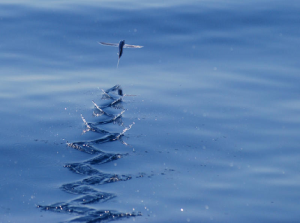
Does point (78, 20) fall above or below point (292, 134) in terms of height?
above

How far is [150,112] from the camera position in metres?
10.8

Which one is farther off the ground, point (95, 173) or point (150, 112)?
point (150, 112)

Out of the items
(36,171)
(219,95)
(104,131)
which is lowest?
(36,171)

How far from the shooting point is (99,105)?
36.7ft

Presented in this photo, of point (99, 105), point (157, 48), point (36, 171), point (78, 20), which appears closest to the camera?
point (36, 171)

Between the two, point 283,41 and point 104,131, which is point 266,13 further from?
point 104,131

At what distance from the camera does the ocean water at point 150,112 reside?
777cm

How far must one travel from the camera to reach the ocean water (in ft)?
25.5

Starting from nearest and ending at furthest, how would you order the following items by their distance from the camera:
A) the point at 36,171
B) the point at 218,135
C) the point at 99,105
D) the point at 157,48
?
1. the point at 36,171
2. the point at 218,135
3. the point at 99,105
4. the point at 157,48

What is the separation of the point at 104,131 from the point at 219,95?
2872 millimetres

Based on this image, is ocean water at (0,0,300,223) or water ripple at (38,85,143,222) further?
ocean water at (0,0,300,223)

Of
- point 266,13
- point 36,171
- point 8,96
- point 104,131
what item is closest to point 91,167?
point 36,171

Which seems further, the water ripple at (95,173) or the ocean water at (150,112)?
the ocean water at (150,112)

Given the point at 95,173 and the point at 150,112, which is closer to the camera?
the point at 95,173
